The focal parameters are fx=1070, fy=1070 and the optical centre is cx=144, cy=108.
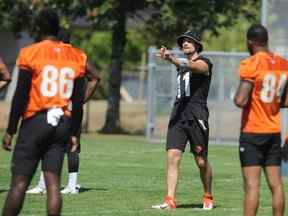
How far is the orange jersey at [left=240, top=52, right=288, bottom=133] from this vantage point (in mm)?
10039

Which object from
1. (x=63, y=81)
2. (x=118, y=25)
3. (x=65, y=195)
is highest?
(x=118, y=25)

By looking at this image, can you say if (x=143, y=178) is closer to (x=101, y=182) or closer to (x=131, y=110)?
(x=101, y=182)

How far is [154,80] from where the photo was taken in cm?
2792

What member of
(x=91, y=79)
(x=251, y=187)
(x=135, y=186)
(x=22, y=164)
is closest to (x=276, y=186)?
(x=251, y=187)

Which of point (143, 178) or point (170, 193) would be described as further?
point (143, 178)

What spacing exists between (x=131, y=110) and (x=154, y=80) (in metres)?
15.9

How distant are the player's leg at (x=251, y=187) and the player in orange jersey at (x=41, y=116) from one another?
1825 mm

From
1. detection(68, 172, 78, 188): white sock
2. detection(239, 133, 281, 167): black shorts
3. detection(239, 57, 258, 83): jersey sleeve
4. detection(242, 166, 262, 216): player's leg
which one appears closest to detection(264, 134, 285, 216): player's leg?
detection(239, 133, 281, 167): black shorts

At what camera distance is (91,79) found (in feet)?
34.1

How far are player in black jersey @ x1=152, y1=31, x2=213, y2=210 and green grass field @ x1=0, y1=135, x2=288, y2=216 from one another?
1.19 ft

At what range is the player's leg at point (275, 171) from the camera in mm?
10234

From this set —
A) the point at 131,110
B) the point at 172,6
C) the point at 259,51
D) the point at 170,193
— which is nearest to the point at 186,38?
the point at 170,193

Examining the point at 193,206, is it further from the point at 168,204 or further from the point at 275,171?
the point at 275,171

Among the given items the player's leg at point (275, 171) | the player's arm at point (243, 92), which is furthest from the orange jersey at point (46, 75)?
the player's leg at point (275, 171)
